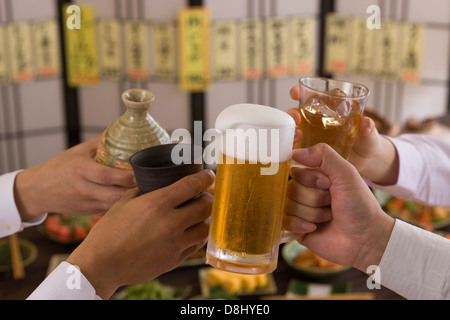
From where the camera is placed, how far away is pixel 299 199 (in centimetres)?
137

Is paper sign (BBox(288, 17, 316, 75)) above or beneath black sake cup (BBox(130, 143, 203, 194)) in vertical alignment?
above

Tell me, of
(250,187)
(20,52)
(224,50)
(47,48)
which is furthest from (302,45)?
(250,187)

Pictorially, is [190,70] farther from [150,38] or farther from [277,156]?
[277,156]

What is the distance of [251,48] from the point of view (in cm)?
471

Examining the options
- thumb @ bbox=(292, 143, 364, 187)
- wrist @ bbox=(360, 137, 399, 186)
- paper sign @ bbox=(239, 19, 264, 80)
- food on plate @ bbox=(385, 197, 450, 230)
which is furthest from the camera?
paper sign @ bbox=(239, 19, 264, 80)

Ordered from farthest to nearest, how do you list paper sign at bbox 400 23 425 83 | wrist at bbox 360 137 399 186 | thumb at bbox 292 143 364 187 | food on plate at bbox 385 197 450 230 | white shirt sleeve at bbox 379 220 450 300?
paper sign at bbox 400 23 425 83
food on plate at bbox 385 197 450 230
wrist at bbox 360 137 399 186
white shirt sleeve at bbox 379 220 450 300
thumb at bbox 292 143 364 187

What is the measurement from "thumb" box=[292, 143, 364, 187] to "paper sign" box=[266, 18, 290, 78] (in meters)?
3.56

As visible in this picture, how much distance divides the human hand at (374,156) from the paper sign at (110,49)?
324cm

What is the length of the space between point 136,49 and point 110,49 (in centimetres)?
22

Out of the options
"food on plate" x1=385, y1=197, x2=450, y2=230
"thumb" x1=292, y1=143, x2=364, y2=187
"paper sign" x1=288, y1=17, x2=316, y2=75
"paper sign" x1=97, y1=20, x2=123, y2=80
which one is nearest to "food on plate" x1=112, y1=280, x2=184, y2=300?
"thumb" x1=292, y1=143, x2=364, y2=187

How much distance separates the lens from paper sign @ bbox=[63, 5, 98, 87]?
14.9 ft

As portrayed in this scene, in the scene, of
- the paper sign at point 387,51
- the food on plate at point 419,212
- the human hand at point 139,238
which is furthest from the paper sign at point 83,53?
the human hand at point 139,238

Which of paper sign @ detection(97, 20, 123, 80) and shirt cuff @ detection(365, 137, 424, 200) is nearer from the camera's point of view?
shirt cuff @ detection(365, 137, 424, 200)

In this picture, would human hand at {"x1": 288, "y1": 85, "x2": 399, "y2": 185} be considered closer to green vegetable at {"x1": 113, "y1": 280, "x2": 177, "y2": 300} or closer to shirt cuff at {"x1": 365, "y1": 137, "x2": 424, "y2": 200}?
shirt cuff at {"x1": 365, "y1": 137, "x2": 424, "y2": 200}
